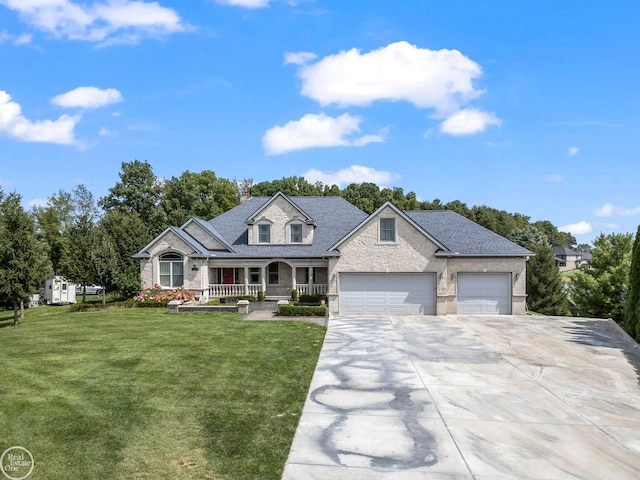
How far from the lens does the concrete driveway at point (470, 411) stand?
6.96 meters

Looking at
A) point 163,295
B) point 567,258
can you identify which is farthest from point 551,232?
point 163,295

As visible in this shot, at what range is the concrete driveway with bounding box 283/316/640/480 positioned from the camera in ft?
22.9

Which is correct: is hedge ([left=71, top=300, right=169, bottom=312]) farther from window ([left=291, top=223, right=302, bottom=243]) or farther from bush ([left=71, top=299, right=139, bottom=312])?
window ([left=291, top=223, right=302, bottom=243])

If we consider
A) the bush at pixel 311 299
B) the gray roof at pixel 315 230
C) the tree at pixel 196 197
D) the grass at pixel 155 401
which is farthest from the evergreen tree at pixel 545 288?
the tree at pixel 196 197

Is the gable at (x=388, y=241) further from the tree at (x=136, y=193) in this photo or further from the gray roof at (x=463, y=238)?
the tree at (x=136, y=193)

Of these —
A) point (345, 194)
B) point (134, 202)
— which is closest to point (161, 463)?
point (134, 202)

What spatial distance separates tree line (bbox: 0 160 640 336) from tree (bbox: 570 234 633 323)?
0.07m

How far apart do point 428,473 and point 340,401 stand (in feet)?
11.3

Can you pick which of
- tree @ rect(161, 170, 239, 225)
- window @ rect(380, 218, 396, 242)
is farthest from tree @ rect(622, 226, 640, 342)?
tree @ rect(161, 170, 239, 225)

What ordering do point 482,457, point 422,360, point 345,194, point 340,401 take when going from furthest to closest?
point 345,194 → point 422,360 → point 340,401 → point 482,457

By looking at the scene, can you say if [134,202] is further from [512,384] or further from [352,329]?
[512,384]

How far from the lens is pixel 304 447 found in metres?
7.48

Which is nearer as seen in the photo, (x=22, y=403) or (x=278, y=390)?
(x=22, y=403)

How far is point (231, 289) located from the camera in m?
31.3
